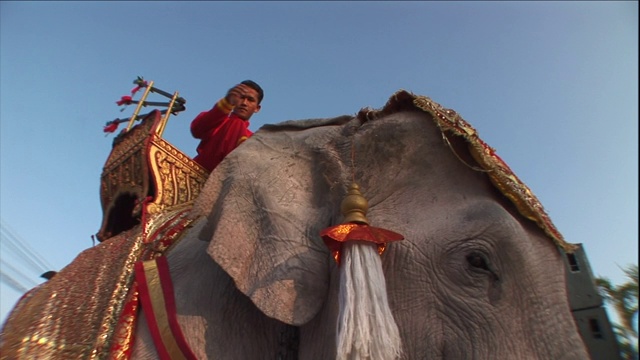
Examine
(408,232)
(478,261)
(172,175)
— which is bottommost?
(478,261)

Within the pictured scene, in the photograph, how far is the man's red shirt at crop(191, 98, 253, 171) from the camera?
3367 millimetres

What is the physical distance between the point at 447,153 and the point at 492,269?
22.6 inches

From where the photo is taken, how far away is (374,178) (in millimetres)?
1975

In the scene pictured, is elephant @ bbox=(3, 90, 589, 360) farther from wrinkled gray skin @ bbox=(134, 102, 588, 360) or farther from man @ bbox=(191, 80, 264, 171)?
man @ bbox=(191, 80, 264, 171)

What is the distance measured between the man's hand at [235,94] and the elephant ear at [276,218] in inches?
40.6

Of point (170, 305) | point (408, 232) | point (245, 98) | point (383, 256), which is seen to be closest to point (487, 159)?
point (408, 232)

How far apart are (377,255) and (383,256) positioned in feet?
0.31

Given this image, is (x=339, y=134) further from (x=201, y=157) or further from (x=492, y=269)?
(x=201, y=157)

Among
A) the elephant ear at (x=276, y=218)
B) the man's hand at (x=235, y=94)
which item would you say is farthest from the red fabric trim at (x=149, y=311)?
the man's hand at (x=235, y=94)

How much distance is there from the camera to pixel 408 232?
1.73 meters

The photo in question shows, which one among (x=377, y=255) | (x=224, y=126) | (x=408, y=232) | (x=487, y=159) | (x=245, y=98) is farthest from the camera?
(x=224, y=126)

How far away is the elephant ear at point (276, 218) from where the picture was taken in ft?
5.43

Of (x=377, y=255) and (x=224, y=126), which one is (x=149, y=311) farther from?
(x=224, y=126)

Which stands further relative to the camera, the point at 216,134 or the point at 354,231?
the point at 216,134
